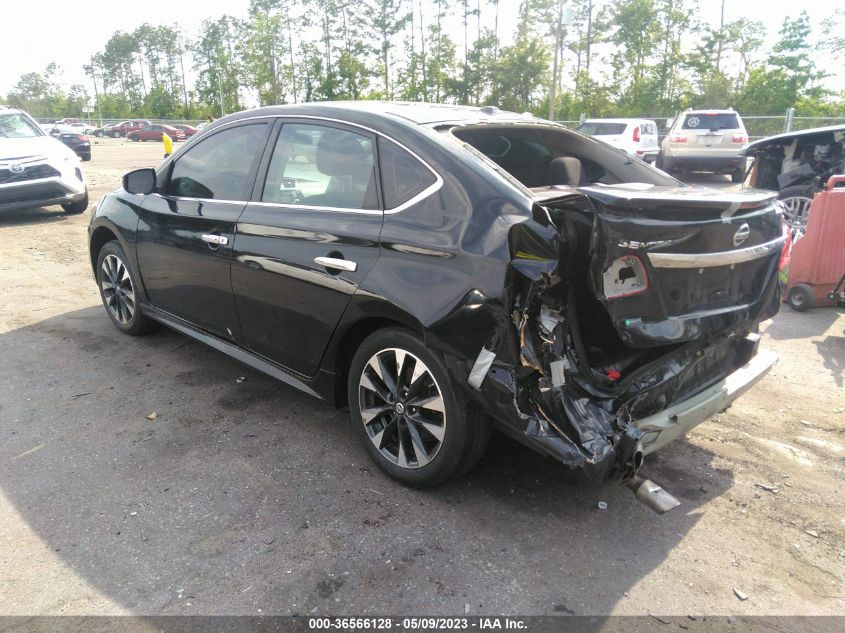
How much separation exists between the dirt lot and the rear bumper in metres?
0.44

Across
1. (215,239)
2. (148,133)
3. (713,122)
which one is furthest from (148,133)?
(215,239)

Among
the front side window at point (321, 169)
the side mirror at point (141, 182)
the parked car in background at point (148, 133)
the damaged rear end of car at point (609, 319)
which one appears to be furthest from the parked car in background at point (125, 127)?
the damaged rear end of car at point (609, 319)

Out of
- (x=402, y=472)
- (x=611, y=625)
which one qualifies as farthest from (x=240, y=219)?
(x=611, y=625)

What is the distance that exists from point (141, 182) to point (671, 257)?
11.9 feet

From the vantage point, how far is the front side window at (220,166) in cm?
379

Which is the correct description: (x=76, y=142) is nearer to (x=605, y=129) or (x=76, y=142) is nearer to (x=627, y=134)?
(x=605, y=129)

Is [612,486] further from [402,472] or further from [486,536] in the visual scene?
[402,472]

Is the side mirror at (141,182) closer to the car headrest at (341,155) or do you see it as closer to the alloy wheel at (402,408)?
the car headrest at (341,155)

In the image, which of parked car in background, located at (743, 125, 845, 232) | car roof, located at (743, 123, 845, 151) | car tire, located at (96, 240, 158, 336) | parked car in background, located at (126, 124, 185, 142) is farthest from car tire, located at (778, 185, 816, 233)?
parked car in background, located at (126, 124, 185, 142)

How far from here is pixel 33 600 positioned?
2379 millimetres

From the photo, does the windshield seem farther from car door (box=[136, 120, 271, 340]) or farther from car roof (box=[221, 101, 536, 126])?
car roof (box=[221, 101, 536, 126])

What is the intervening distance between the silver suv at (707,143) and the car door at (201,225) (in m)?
15.7

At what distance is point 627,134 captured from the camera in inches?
704

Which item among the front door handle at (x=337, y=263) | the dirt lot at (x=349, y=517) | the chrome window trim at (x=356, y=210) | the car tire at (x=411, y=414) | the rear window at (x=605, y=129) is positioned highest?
the rear window at (x=605, y=129)
